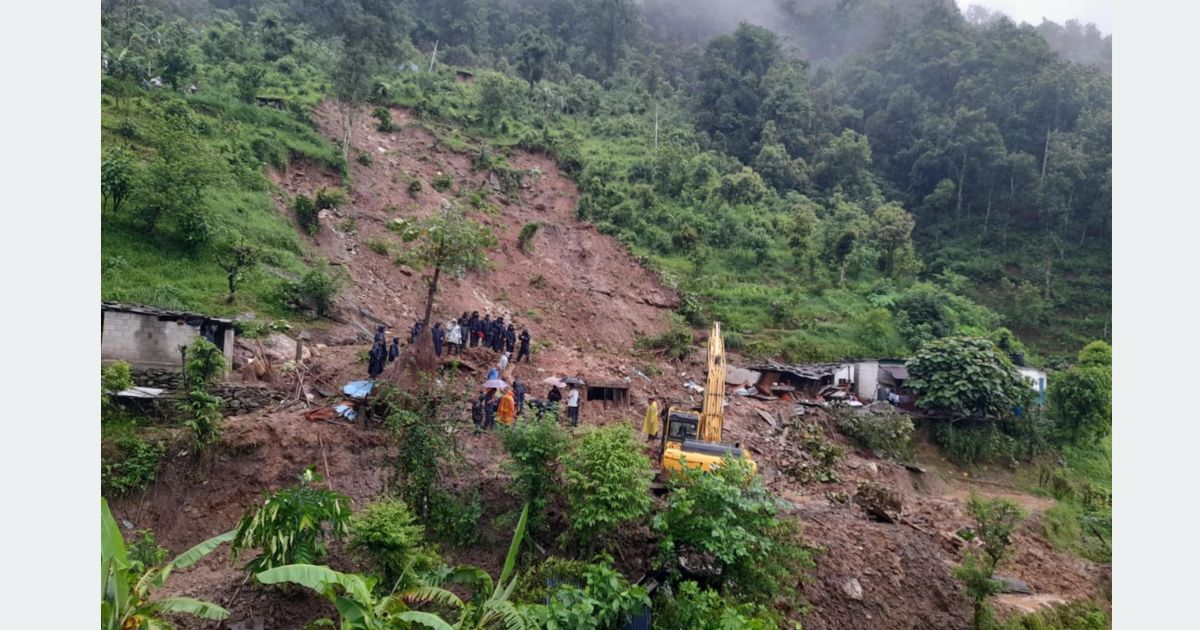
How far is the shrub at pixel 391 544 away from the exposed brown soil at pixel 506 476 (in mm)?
1006

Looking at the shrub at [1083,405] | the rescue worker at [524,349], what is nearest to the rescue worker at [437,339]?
the rescue worker at [524,349]

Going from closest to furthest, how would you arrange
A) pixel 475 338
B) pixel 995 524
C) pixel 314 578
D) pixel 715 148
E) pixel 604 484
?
pixel 314 578 < pixel 604 484 < pixel 995 524 < pixel 475 338 < pixel 715 148

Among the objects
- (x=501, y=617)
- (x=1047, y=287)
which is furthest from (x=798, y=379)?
(x=1047, y=287)

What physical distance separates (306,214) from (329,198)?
4.40 feet

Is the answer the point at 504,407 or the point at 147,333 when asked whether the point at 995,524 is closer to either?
the point at 504,407

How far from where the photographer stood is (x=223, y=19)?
41.3m

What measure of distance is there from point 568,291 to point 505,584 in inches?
643

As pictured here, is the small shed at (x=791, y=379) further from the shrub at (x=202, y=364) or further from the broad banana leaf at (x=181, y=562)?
the broad banana leaf at (x=181, y=562)

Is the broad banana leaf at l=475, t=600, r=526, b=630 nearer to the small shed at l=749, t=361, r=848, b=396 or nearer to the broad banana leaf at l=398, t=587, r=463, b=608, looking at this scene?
the broad banana leaf at l=398, t=587, r=463, b=608

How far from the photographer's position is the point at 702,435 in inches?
545

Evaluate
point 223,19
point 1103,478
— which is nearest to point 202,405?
point 1103,478

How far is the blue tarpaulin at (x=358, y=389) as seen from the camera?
509 inches

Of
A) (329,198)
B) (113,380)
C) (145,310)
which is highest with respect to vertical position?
(329,198)

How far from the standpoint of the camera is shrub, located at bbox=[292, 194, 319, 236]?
73.3 ft
